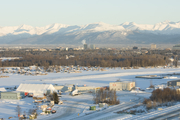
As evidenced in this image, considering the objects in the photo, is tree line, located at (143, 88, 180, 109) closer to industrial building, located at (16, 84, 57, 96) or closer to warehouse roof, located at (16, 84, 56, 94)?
industrial building, located at (16, 84, 57, 96)

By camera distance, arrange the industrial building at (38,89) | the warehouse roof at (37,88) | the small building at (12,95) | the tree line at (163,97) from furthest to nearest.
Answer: the warehouse roof at (37,88) → the industrial building at (38,89) → the small building at (12,95) → the tree line at (163,97)

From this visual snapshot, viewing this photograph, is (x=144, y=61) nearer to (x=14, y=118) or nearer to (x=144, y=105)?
(x=144, y=105)

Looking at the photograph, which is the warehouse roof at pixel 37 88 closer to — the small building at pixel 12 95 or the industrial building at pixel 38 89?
the industrial building at pixel 38 89

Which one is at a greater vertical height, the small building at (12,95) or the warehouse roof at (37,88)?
the warehouse roof at (37,88)

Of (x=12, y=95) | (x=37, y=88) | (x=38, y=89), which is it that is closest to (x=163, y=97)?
(x=38, y=89)

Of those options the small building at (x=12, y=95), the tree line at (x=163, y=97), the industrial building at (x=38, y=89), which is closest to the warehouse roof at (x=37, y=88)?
the industrial building at (x=38, y=89)

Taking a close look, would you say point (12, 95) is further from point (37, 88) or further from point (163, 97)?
point (163, 97)


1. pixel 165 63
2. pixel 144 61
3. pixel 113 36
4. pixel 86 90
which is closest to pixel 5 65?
pixel 144 61

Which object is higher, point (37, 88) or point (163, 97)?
point (37, 88)

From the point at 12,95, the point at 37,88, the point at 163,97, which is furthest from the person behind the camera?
the point at 37,88

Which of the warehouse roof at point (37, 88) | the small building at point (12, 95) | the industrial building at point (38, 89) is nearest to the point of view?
the small building at point (12, 95)

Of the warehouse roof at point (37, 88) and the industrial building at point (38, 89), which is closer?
the industrial building at point (38, 89)

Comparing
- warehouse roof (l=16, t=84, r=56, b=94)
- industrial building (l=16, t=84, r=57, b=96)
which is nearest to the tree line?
industrial building (l=16, t=84, r=57, b=96)
